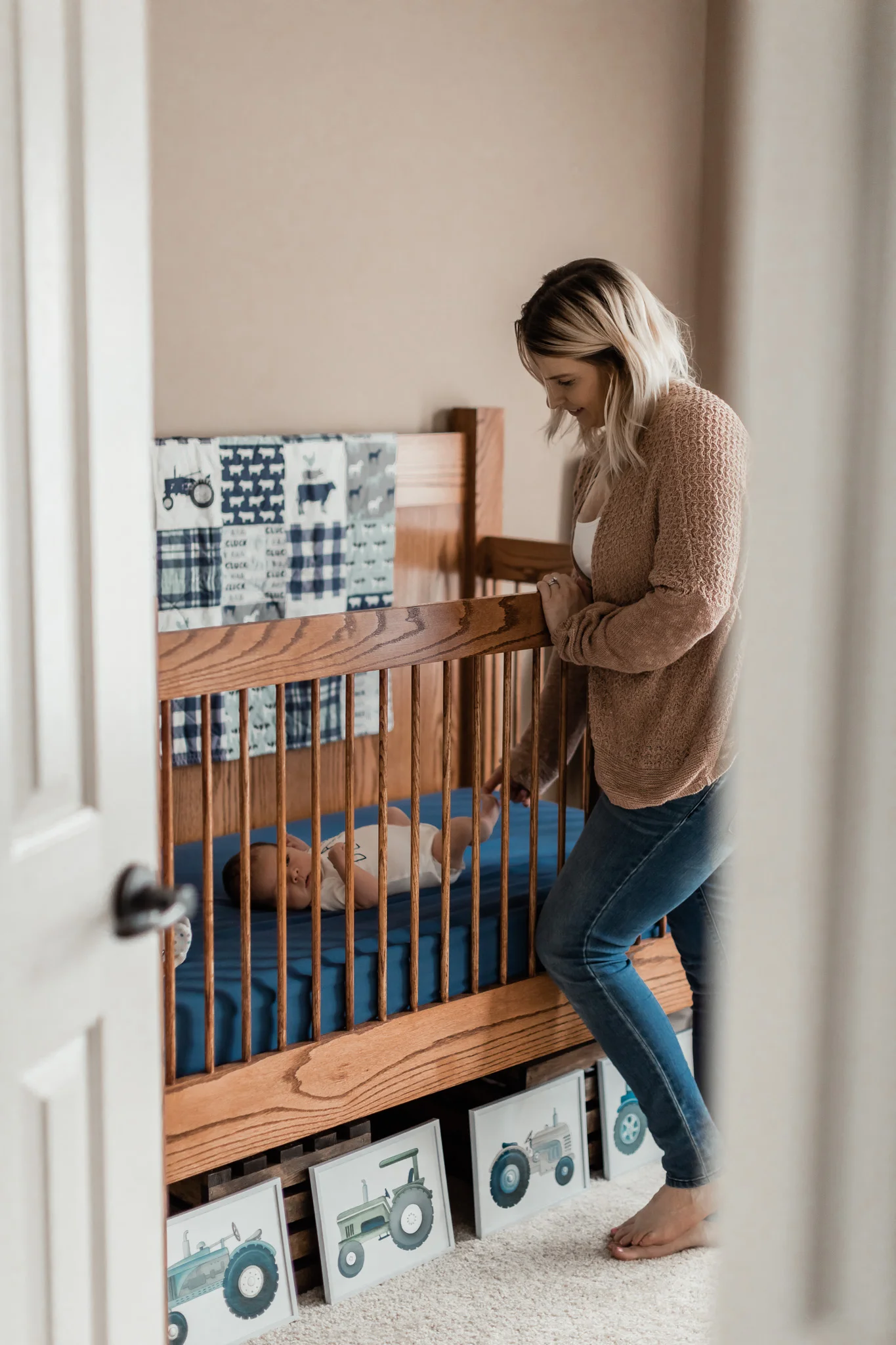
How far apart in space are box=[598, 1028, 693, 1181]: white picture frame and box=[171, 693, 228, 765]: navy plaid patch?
984 mm

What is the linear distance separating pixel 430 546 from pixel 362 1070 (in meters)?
1.45

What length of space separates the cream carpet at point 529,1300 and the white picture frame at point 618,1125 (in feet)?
0.50

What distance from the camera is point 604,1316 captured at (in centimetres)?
193

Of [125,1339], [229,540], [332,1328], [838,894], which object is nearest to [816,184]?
[838,894]

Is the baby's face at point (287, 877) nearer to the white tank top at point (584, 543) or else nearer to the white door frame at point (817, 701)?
the white tank top at point (584, 543)

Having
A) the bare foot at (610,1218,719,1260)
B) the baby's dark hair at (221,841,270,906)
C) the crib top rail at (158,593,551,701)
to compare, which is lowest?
the bare foot at (610,1218,719,1260)

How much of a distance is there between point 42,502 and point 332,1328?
146 centimetres

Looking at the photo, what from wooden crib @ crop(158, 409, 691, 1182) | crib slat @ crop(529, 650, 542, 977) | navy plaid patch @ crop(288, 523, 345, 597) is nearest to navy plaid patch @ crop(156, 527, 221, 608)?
navy plaid patch @ crop(288, 523, 345, 597)

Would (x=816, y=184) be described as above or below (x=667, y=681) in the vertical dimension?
above

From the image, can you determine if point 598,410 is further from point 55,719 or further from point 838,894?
point 838,894

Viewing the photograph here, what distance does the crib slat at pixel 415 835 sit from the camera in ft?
6.04

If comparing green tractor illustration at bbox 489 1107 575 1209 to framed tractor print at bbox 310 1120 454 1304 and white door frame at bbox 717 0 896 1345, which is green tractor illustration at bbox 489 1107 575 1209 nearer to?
framed tractor print at bbox 310 1120 454 1304

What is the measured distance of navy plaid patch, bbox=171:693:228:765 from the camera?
8.36 feet

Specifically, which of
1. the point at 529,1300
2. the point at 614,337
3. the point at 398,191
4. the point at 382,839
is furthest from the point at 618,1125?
the point at 398,191
